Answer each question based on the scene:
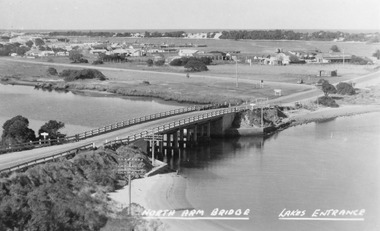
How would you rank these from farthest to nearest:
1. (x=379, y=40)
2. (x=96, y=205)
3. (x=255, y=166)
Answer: (x=379, y=40) → (x=255, y=166) → (x=96, y=205)

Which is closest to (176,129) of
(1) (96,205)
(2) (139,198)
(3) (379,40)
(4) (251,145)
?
(4) (251,145)

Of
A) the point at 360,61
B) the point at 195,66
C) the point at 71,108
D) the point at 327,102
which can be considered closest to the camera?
the point at 71,108

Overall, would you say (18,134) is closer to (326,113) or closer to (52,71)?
(326,113)

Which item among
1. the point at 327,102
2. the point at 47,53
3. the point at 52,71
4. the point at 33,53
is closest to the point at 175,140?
the point at 327,102

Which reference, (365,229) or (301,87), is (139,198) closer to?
(365,229)

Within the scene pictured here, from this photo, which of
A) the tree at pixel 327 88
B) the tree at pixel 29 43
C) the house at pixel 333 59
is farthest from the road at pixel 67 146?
the tree at pixel 29 43

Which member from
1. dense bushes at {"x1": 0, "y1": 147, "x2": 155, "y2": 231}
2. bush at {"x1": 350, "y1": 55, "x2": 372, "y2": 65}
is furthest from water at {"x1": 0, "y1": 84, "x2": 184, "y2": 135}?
bush at {"x1": 350, "y1": 55, "x2": 372, "y2": 65}

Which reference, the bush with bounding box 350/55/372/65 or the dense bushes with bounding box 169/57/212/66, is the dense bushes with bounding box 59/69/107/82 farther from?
the bush with bounding box 350/55/372/65
